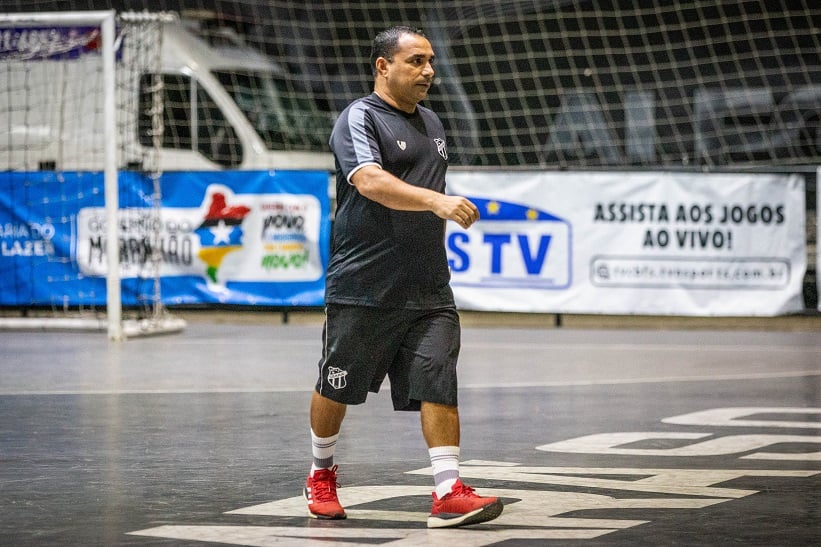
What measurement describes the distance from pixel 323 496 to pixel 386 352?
1.95ft

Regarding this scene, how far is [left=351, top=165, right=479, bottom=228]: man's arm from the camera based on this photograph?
17.5ft

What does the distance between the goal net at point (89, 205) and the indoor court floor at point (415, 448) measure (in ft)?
5.94

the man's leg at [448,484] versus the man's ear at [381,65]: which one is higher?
the man's ear at [381,65]

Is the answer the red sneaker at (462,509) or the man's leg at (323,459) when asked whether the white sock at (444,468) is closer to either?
the red sneaker at (462,509)

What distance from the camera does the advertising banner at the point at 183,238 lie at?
15.9 meters

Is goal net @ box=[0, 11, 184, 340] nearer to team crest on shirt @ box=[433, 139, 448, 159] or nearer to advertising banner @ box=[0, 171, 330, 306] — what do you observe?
advertising banner @ box=[0, 171, 330, 306]

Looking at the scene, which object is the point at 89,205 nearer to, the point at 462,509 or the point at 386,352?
the point at 386,352

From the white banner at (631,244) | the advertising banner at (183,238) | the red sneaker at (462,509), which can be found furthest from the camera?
the advertising banner at (183,238)

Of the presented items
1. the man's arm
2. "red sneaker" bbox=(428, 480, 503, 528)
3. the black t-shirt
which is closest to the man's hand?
the man's arm

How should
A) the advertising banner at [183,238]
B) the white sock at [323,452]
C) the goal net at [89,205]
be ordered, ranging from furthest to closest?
the advertising banner at [183,238]
the goal net at [89,205]
the white sock at [323,452]

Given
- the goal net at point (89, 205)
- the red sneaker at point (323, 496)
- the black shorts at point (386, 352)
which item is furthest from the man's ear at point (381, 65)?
the goal net at point (89, 205)

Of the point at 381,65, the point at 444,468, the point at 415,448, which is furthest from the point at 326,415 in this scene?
the point at 415,448

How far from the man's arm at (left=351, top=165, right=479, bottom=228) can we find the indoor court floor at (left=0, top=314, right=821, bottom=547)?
44.5 inches

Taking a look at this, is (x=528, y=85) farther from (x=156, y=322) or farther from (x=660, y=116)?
(x=156, y=322)
